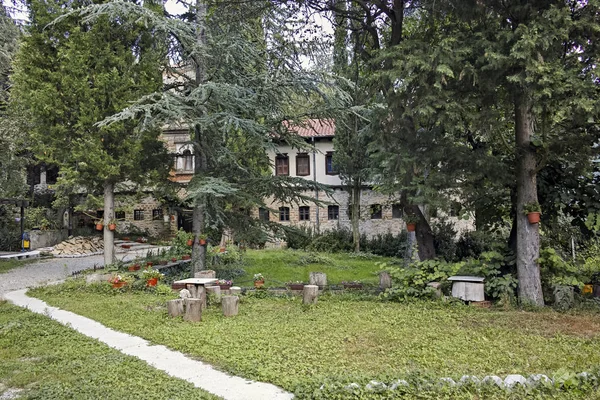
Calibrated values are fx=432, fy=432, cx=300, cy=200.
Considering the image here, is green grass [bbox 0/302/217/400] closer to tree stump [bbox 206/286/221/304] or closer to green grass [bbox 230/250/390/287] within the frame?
tree stump [bbox 206/286/221/304]

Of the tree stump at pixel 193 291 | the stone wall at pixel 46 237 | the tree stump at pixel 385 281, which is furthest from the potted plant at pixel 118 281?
the stone wall at pixel 46 237

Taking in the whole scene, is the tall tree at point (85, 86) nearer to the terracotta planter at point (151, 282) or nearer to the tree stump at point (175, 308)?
the terracotta planter at point (151, 282)

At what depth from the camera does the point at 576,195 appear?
28.7 ft

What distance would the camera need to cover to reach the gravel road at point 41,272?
12.2 metres

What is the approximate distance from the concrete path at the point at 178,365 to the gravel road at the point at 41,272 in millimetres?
4883

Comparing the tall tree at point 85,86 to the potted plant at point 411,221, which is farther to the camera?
the tall tree at point 85,86

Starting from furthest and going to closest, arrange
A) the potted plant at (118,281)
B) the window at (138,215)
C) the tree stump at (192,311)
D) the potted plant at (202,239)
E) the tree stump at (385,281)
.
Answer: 1. the window at (138,215)
2. the potted plant at (202,239)
3. the potted plant at (118,281)
4. the tree stump at (385,281)
5. the tree stump at (192,311)

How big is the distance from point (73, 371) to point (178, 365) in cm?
117

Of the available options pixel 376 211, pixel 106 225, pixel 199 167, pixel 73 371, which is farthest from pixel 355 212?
pixel 73 371

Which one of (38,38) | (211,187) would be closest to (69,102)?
(38,38)

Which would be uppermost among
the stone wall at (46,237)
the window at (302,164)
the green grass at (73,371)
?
the window at (302,164)

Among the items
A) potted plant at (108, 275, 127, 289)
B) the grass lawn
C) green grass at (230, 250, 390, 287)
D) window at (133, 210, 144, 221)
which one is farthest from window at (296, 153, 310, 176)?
the grass lawn

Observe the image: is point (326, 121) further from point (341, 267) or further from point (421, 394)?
point (421, 394)

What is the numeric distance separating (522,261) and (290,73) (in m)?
7.53
